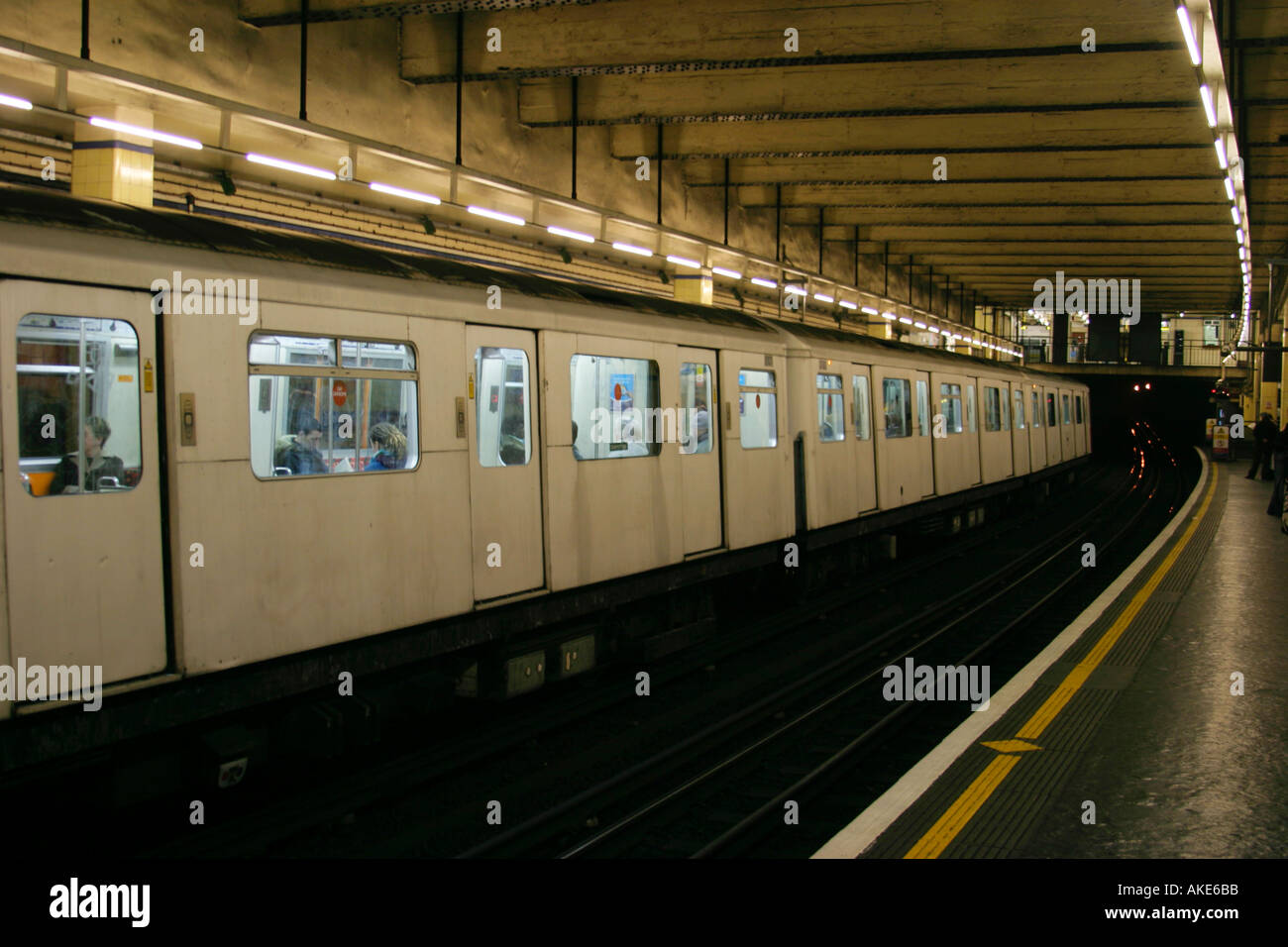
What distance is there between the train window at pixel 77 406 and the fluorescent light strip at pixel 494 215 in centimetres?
658

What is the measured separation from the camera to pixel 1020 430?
22.5 metres

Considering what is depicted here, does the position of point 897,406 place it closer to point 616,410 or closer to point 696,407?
point 696,407

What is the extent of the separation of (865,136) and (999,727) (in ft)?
29.0

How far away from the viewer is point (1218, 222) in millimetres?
19016

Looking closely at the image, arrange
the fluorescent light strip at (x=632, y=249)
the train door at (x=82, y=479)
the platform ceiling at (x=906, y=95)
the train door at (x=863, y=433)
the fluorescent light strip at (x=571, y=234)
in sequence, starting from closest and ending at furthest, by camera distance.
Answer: the train door at (x=82, y=479) → the platform ceiling at (x=906, y=95) → the fluorescent light strip at (x=571, y=234) → the train door at (x=863, y=433) → the fluorescent light strip at (x=632, y=249)

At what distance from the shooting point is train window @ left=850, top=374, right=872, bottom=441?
13.0 m

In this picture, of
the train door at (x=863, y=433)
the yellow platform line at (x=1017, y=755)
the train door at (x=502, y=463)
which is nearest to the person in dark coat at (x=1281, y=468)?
the yellow platform line at (x=1017, y=755)

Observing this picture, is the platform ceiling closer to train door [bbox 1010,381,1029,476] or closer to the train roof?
the train roof

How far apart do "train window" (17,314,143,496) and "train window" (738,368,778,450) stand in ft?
20.4

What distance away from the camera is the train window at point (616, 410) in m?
7.87

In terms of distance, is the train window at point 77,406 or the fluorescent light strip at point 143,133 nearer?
the train window at point 77,406

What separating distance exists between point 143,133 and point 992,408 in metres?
15.8

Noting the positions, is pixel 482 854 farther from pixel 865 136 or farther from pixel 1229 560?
pixel 1229 560

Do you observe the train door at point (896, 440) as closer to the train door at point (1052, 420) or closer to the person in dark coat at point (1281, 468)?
A: the person in dark coat at point (1281, 468)
